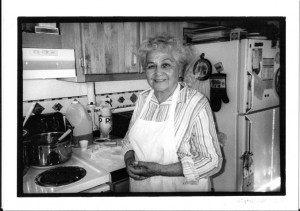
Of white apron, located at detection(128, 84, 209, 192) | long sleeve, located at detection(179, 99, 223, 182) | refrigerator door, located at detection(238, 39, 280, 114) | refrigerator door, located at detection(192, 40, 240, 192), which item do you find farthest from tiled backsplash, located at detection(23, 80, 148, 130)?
refrigerator door, located at detection(238, 39, 280, 114)

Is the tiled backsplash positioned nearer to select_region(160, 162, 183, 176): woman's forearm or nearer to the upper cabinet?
the upper cabinet

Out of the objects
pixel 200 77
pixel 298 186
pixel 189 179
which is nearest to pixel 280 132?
pixel 298 186

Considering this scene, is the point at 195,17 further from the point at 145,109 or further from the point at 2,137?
the point at 2,137

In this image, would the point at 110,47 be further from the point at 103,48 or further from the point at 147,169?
the point at 147,169

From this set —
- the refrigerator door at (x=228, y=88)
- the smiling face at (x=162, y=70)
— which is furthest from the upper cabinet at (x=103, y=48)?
the refrigerator door at (x=228, y=88)

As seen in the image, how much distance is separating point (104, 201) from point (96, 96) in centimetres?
78

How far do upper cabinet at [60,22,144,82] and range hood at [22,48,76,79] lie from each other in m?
0.05

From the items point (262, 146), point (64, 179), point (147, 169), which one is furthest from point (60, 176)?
point (262, 146)

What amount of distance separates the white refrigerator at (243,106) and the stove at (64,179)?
28.9 inches

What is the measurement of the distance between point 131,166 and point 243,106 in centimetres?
97

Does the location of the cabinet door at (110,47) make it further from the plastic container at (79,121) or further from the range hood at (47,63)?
the plastic container at (79,121)

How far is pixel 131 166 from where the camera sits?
52.0 inches

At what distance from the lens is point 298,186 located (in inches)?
50.2

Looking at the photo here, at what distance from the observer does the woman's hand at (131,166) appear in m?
1.30
